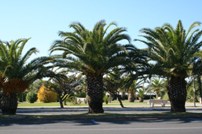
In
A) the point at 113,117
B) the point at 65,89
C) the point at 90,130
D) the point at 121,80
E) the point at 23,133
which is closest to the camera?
the point at 23,133

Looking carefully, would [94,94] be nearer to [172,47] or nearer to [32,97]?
[172,47]

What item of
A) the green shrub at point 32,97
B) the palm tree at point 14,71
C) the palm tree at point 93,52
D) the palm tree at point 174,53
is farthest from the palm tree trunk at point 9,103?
the green shrub at point 32,97

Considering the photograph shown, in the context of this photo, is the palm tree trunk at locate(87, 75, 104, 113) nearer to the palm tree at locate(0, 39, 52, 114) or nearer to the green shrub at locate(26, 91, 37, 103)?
the palm tree at locate(0, 39, 52, 114)

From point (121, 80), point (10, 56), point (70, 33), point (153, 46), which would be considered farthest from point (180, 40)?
point (10, 56)

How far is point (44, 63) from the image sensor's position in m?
25.8

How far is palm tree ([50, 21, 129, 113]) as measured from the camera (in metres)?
24.9

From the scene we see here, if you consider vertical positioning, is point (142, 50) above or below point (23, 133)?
above

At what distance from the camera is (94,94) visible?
25828 millimetres

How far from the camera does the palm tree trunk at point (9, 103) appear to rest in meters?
25.3

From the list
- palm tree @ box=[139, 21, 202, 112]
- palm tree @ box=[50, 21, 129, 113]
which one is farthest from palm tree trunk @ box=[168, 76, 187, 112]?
palm tree @ box=[50, 21, 129, 113]

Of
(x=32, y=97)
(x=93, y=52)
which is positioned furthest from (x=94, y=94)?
(x=32, y=97)

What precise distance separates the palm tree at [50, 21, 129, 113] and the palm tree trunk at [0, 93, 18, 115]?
3.81m

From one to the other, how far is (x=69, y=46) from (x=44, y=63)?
2142 mm

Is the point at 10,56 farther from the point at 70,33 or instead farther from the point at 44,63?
the point at 70,33
